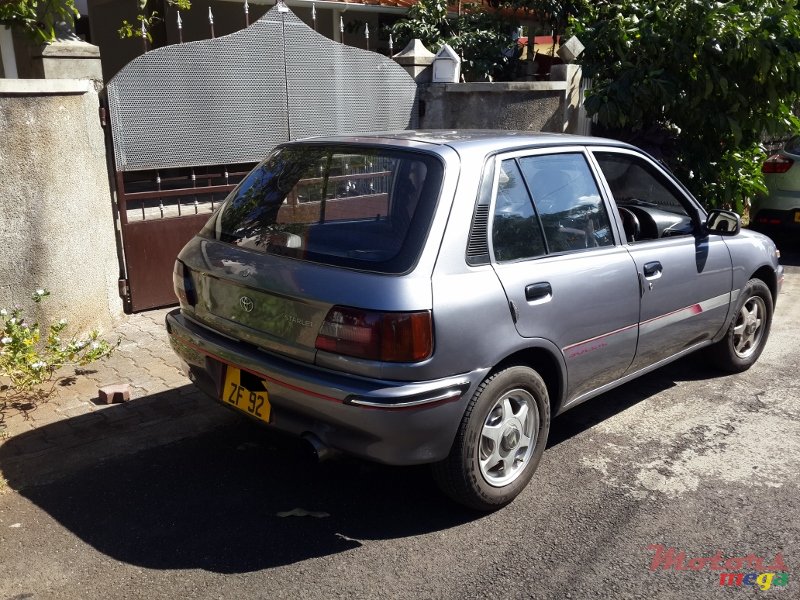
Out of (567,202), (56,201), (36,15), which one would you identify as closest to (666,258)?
(567,202)

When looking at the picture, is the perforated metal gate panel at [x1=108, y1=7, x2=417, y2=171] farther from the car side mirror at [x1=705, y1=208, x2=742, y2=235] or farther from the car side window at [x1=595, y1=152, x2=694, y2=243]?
the car side mirror at [x1=705, y1=208, x2=742, y2=235]

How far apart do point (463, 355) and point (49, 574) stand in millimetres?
1934

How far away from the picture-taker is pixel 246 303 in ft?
11.9

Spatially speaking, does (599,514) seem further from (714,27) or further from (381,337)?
(714,27)

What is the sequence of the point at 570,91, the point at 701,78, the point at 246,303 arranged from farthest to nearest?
1. the point at 570,91
2. the point at 701,78
3. the point at 246,303

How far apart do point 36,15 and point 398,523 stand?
14.3ft

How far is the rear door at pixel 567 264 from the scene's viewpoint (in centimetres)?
365

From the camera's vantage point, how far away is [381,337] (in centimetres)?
316

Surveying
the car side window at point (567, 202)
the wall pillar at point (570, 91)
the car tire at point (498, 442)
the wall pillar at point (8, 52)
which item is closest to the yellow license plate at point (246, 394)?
the car tire at point (498, 442)

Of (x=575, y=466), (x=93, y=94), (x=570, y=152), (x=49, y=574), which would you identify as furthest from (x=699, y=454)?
(x=93, y=94)

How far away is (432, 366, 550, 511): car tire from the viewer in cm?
345

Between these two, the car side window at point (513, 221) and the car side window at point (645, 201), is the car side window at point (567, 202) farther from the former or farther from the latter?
the car side window at point (645, 201)

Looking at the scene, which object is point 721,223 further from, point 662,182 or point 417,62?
point 417,62

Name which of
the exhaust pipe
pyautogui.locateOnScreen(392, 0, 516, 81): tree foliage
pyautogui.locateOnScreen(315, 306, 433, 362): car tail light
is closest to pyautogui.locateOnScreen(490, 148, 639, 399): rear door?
pyautogui.locateOnScreen(315, 306, 433, 362): car tail light
